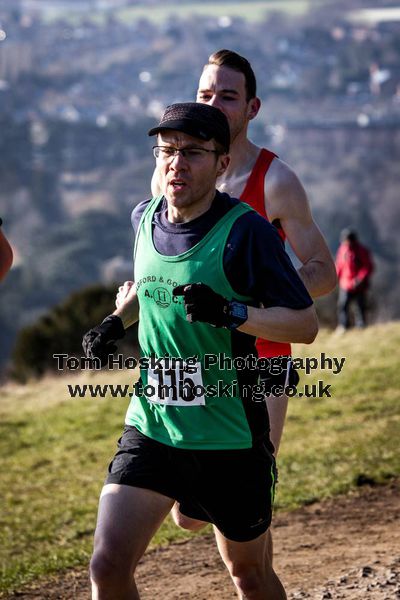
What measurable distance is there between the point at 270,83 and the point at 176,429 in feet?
280

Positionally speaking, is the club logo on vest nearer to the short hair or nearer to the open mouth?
the open mouth

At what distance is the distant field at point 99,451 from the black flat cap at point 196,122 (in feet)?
10.3

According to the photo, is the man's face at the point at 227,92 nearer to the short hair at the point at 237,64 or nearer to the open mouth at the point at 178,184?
the short hair at the point at 237,64

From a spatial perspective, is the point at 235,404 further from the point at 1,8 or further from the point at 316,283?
the point at 1,8

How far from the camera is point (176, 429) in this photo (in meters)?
3.52

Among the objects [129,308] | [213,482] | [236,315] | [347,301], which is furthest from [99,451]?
[347,301]

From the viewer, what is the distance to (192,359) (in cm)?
349

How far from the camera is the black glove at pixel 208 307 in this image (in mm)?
3273

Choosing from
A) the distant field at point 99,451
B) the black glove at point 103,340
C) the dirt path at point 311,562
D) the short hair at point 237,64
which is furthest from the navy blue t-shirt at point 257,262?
the distant field at point 99,451

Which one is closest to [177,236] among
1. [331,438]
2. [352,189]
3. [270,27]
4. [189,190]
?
[189,190]

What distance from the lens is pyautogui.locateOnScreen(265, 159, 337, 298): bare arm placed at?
14.3ft

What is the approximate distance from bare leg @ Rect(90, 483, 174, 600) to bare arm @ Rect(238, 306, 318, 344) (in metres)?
0.63

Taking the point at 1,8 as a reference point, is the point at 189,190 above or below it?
below

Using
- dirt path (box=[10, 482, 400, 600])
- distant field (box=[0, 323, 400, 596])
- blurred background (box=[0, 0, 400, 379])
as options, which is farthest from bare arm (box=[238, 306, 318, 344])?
blurred background (box=[0, 0, 400, 379])
